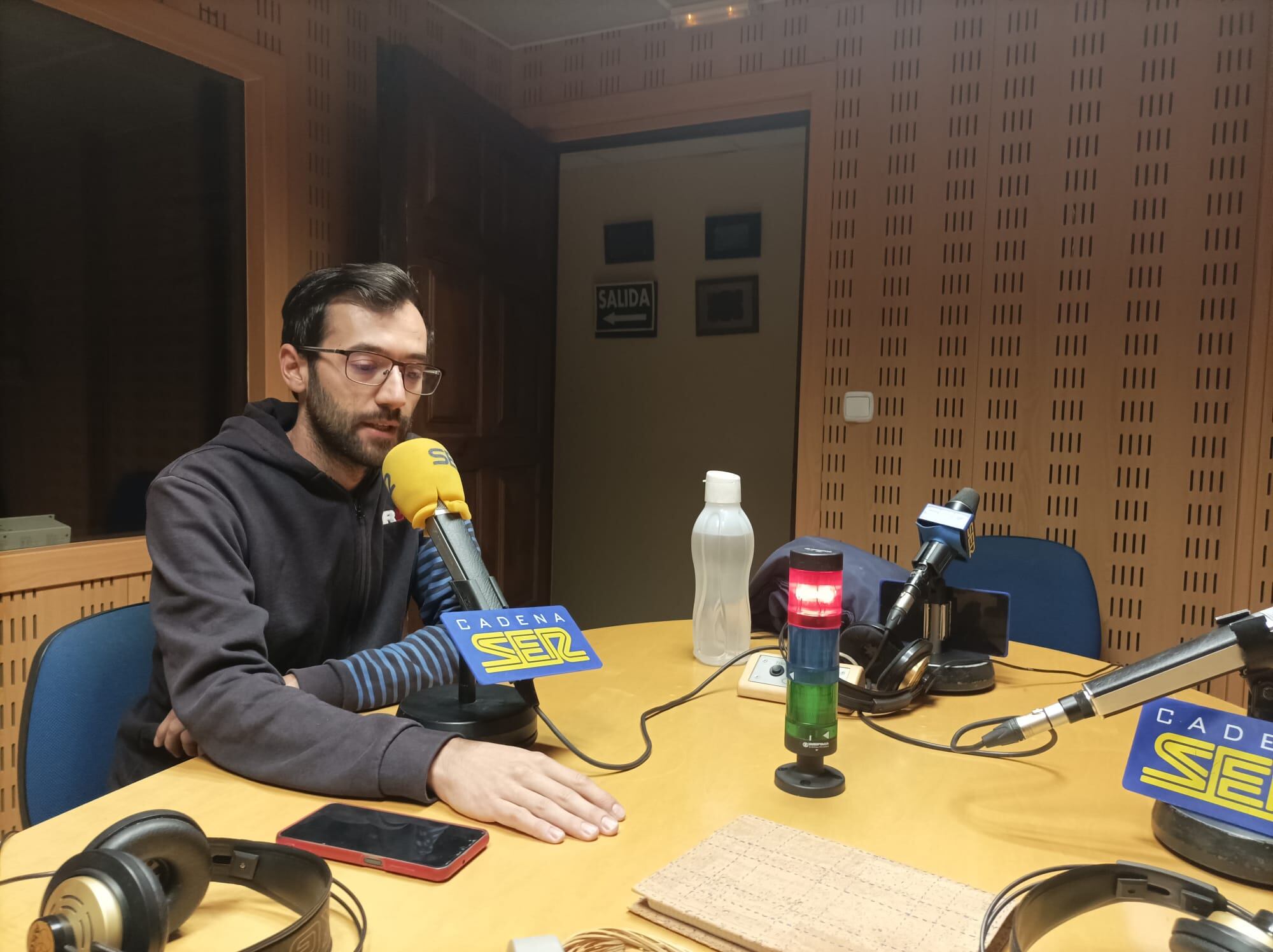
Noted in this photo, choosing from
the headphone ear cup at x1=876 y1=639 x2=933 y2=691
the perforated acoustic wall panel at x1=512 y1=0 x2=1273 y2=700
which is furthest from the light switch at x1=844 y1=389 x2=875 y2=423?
the headphone ear cup at x1=876 y1=639 x2=933 y2=691

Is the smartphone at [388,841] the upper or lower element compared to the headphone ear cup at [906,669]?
lower

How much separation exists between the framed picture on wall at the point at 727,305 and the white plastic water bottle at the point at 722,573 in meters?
2.81

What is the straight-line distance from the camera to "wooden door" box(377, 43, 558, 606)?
8.46ft

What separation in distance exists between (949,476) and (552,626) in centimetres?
204

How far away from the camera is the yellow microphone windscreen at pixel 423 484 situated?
1020 mm

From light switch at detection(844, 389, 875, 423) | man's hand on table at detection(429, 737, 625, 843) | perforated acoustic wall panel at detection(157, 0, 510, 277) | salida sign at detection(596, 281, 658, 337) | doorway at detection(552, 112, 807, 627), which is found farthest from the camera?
salida sign at detection(596, 281, 658, 337)

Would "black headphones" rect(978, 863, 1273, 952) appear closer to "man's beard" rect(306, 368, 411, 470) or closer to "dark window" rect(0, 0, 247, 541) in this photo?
"man's beard" rect(306, 368, 411, 470)

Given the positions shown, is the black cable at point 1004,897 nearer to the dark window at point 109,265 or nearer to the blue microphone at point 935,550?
the blue microphone at point 935,550

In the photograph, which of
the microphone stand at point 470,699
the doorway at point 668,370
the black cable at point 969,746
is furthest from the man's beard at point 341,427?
the doorway at point 668,370

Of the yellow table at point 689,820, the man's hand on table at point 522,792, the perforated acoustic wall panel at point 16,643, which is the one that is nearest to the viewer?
the yellow table at point 689,820

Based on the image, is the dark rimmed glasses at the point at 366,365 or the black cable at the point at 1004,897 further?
the dark rimmed glasses at the point at 366,365

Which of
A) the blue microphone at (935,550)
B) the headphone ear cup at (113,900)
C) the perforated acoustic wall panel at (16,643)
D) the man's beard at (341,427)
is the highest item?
the man's beard at (341,427)

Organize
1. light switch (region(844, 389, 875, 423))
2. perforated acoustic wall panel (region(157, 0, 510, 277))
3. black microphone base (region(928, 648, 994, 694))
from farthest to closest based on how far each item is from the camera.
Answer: light switch (region(844, 389, 875, 423)), perforated acoustic wall panel (region(157, 0, 510, 277)), black microphone base (region(928, 648, 994, 694))

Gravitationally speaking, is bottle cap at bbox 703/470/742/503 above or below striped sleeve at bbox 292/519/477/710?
above
